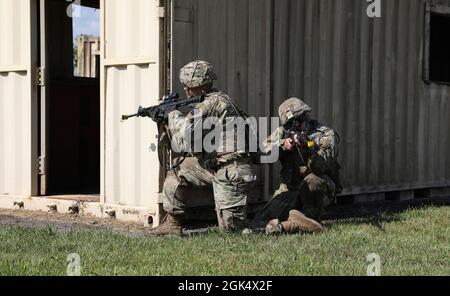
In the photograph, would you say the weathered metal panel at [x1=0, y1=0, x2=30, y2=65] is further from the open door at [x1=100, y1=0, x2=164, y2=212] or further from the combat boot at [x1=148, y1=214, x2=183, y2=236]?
the combat boot at [x1=148, y1=214, x2=183, y2=236]

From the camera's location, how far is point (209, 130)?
7121 mm

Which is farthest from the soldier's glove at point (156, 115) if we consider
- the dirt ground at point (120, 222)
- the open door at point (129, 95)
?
the dirt ground at point (120, 222)

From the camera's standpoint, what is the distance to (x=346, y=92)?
9562 mm

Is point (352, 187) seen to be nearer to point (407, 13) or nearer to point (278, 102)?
point (278, 102)

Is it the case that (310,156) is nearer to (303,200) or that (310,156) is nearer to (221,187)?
(303,200)

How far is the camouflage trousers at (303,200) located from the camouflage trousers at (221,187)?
1.86 ft

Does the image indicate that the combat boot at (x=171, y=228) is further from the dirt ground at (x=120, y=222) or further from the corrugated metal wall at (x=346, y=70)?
the corrugated metal wall at (x=346, y=70)

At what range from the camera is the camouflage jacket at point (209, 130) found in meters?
6.96

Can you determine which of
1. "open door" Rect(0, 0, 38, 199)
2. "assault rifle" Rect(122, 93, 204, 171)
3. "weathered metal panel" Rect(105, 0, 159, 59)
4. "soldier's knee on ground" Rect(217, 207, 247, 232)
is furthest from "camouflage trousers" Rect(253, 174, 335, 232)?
"open door" Rect(0, 0, 38, 199)

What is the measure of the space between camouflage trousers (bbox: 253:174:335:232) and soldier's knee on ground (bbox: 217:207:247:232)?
0.50 meters

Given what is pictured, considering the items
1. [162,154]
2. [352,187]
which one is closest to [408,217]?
[352,187]

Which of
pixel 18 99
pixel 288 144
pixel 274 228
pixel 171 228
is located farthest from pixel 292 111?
pixel 18 99
